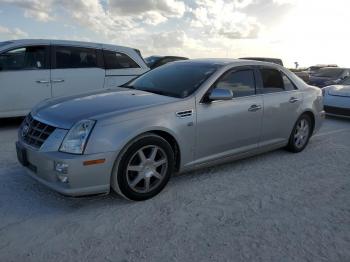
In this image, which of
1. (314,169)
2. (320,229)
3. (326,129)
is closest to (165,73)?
(314,169)

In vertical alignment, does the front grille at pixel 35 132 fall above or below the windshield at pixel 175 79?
below

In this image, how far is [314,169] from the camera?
15.9 feet

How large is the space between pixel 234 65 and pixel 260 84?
1.68 ft

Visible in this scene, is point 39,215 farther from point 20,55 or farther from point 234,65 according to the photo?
point 20,55

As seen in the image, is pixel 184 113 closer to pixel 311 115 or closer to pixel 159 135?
pixel 159 135

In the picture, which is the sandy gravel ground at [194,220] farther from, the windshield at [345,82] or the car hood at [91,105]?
the windshield at [345,82]

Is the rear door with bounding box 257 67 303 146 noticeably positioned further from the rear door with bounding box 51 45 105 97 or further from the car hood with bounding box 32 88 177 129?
the rear door with bounding box 51 45 105 97

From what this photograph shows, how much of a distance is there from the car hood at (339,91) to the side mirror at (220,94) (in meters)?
5.89

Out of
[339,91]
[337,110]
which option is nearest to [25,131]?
[337,110]

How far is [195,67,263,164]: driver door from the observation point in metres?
4.08

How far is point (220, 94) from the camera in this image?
4.04 meters

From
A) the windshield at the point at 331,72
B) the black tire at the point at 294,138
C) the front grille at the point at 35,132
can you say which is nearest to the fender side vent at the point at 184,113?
the front grille at the point at 35,132

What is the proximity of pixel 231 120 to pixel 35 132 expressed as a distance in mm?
2212

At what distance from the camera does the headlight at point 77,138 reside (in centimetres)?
321
